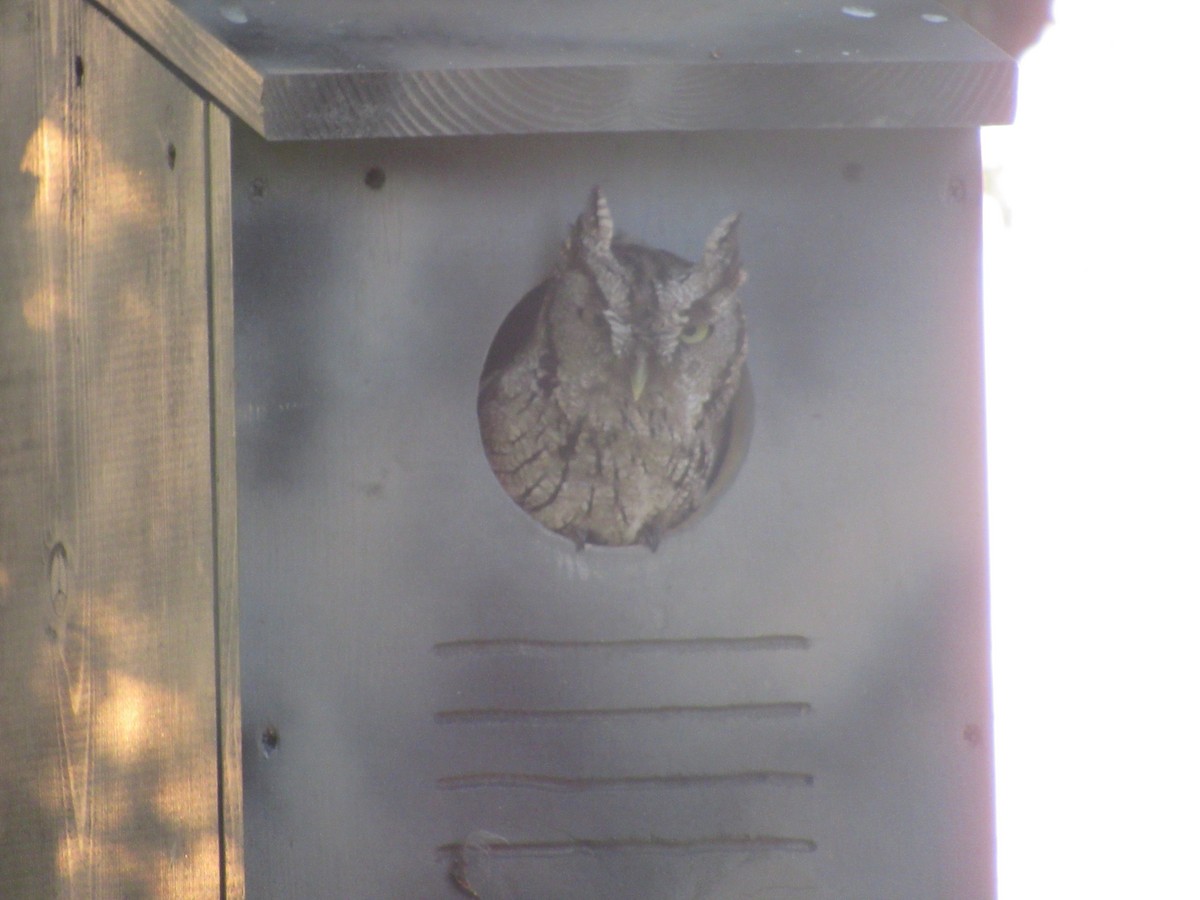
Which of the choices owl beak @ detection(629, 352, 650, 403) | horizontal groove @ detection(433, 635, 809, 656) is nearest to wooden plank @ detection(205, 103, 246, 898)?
horizontal groove @ detection(433, 635, 809, 656)

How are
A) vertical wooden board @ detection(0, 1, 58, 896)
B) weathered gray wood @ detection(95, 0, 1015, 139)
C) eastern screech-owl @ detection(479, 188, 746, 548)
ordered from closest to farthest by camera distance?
weathered gray wood @ detection(95, 0, 1015, 139)
eastern screech-owl @ detection(479, 188, 746, 548)
vertical wooden board @ detection(0, 1, 58, 896)

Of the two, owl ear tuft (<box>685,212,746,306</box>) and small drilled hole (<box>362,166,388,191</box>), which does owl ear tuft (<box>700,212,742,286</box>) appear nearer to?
owl ear tuft (<box>685,212,746,306</box>)

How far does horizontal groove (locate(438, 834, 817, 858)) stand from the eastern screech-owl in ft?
1.20

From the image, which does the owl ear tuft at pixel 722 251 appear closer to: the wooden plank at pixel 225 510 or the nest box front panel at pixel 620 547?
the nest box front panel at pixel 620 547

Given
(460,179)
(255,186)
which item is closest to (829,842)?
(460,179)

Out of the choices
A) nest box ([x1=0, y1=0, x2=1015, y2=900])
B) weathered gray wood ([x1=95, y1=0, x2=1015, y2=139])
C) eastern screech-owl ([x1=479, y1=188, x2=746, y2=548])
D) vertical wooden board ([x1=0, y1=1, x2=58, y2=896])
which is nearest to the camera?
weathered gray wood ([x1=95, y1=0, x2=1015, y2=139])

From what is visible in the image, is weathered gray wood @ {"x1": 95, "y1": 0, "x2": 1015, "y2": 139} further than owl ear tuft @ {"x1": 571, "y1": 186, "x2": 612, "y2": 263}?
No

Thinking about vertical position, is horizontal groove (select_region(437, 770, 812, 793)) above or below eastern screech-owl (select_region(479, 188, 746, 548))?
below

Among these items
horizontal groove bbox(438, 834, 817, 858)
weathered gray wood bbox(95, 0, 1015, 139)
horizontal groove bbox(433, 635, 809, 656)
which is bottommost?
horizontal groove bbox(438, 834, 817, 858)

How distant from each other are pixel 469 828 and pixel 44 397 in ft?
Result: 2.78

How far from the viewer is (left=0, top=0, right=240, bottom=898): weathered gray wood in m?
1.92

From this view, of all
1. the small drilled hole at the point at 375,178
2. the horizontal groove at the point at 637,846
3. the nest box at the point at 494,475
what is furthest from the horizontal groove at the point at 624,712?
the small drilled hole at the point at 375,178

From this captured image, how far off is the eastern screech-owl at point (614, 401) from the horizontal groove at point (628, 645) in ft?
0.42

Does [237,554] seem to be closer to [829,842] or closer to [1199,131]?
[829,842]
